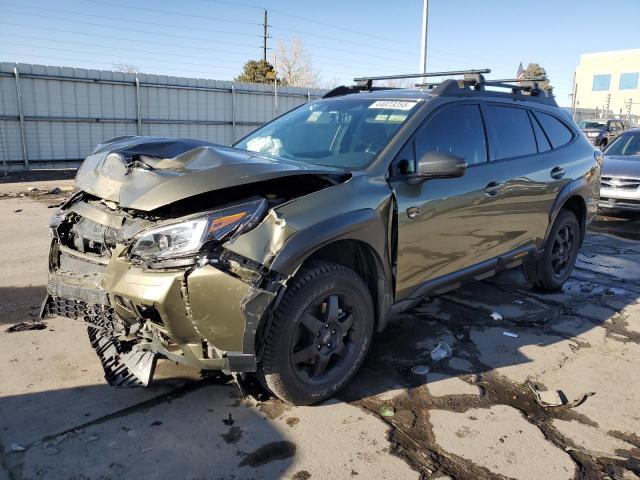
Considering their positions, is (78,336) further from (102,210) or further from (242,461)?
(242,461)

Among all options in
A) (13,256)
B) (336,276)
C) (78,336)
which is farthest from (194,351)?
(13,256)

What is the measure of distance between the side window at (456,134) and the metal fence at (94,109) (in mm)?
13281

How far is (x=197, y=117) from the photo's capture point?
1764 centimetres

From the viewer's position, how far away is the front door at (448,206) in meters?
3.43

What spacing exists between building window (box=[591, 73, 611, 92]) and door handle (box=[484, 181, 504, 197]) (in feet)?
218

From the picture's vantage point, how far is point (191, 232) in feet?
8.52

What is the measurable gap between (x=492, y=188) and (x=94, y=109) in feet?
46.1

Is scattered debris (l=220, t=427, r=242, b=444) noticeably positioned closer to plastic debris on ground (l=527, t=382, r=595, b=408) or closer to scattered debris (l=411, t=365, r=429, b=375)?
scattered debris (l=411, t=365, r=429, b=375)

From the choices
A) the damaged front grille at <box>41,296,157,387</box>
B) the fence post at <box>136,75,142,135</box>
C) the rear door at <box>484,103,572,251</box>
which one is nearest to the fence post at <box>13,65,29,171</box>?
the fence post at <box>136,75,142,135</box>

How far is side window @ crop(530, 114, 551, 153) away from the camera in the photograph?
483 centimetres

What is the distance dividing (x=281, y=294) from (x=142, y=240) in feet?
2.45

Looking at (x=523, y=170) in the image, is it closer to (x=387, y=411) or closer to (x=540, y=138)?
(x=540, y=138)

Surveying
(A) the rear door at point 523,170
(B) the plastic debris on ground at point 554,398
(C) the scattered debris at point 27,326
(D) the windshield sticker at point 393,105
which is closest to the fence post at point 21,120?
(C) the scattered debris at point 27,326

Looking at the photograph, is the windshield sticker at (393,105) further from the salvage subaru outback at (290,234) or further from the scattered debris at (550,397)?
the scattered debris at (550,397)
